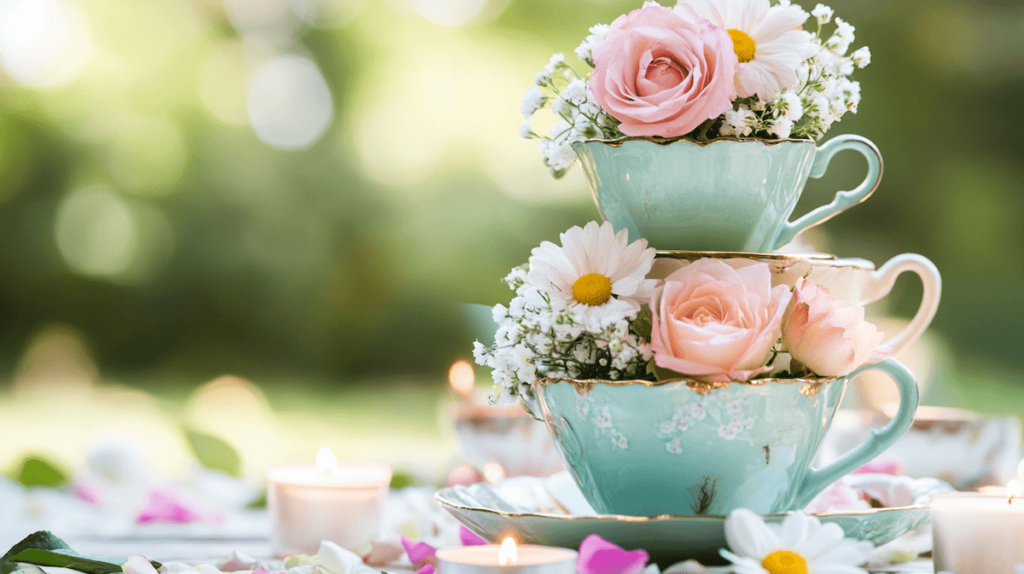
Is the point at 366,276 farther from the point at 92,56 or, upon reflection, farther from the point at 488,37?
the point at 92,56

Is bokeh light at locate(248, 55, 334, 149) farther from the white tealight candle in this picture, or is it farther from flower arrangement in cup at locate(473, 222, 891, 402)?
the white tealight candle

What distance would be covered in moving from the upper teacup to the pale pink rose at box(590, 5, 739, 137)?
0.02 m

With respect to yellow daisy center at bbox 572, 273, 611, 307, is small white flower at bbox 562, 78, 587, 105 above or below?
above

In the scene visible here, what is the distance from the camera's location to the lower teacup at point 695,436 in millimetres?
515

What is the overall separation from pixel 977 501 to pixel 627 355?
0.21 m

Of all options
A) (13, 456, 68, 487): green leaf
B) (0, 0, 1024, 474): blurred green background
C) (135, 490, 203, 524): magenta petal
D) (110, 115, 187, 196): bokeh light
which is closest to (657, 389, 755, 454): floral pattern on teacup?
(135, 490, 203, 524): magenta petal

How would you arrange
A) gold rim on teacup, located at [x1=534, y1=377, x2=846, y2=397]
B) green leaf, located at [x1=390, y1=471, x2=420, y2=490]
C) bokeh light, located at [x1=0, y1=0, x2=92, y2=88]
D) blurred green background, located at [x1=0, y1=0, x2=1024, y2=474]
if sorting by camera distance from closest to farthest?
gold rim on teacup, located at [x1=534, y1=377, x2=846, y2=397] → green leaf, located at [x1=390, y1=471, x2=420, y2=490] → bokeh light, located at [x1=0, y1=0, x2=92, y2=88] → blurred green background, located at [x1=0, y1=0, x2=1024, y2=474]

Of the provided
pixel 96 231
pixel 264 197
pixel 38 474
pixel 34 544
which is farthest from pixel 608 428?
pixel 96 231

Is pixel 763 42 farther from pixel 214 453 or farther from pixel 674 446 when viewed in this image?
pixel 214 453

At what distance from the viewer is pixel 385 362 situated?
12.8 feet

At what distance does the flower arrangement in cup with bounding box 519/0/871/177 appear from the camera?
54 centimetres

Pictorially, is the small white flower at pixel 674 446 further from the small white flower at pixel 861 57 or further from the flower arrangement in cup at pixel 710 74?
the small white flower at pixel 861 57

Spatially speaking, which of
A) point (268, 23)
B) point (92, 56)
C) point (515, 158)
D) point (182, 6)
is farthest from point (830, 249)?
point (92, 56)

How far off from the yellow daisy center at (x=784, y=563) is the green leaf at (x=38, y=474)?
822 millimetres
